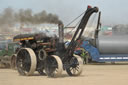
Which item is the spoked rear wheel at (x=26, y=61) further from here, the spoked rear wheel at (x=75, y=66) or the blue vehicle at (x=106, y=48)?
the blue vehicle at (x=106, y=48)

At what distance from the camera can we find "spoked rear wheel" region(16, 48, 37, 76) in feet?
53.3

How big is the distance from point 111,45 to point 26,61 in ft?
56.7

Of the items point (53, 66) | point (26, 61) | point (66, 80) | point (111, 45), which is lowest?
point (66, 80)

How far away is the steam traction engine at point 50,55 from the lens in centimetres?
1593

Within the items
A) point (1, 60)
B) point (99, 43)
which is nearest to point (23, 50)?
point (1, 60)

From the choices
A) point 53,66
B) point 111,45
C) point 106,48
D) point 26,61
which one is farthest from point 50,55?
point 111,45

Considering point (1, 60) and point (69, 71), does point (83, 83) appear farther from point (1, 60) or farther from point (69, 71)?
point (1, 60)

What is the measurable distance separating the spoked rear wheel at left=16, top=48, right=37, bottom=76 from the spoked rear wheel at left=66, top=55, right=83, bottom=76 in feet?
6.30

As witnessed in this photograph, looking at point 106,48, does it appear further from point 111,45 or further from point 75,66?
point 75,66

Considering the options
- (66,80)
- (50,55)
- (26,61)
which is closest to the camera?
(66,80)

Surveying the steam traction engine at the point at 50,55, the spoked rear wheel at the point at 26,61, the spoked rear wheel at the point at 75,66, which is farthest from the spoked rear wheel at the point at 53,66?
the spoked rear wheel at the point at 75,66

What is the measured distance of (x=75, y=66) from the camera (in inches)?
660

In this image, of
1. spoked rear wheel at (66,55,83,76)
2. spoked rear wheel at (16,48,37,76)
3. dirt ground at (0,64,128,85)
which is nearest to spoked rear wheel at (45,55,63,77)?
dirt ground at (0,64,128,85)

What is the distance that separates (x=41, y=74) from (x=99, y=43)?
52.6 ft
